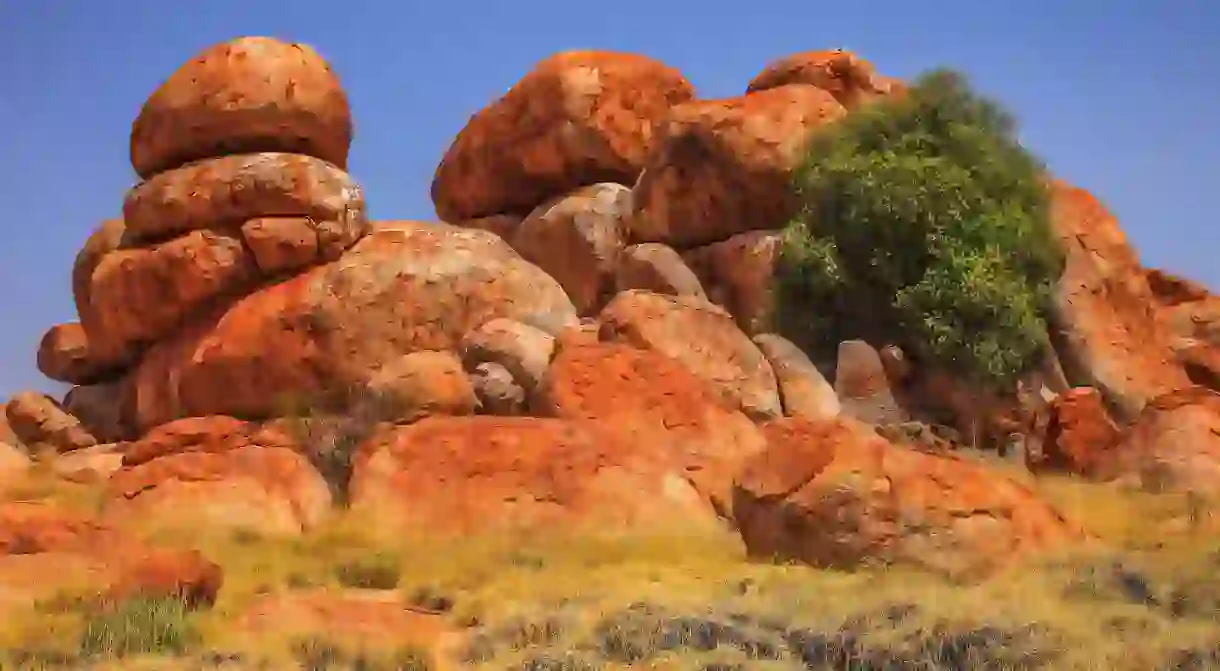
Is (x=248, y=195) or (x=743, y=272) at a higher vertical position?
(x=743, y=272)

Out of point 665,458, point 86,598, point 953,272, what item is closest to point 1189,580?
point 665,458

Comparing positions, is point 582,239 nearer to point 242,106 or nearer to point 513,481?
point 242,106

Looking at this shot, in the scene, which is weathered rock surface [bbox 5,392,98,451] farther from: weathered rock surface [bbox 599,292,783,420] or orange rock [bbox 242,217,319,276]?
weathered rock surface [bbox 599,292,783,420]

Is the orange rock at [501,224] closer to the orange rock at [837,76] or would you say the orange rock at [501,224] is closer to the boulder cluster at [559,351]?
the boulder cluster at [559,351]

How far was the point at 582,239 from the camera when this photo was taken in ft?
99.1

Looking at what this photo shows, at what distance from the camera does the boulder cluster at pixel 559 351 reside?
483 inches

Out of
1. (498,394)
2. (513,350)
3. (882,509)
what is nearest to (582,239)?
(513,350)

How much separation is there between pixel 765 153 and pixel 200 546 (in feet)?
56.5

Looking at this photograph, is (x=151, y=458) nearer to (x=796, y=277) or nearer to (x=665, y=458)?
(x=665, y=458)

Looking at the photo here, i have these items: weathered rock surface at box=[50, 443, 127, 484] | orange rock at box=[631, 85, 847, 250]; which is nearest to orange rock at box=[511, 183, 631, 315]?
orange rock at box=[631, 85, 847, 250]

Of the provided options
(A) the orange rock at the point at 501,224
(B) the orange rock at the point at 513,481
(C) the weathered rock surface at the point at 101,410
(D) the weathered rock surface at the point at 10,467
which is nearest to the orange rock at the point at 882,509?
(B) the orange rock at the point at 513,481

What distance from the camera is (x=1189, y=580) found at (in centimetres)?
827

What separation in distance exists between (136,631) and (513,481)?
5.45m

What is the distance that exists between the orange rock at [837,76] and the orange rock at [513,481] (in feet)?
56.8
